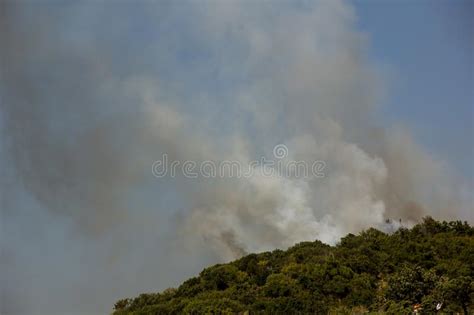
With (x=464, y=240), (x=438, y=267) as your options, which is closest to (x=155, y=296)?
(x=438, y=267)

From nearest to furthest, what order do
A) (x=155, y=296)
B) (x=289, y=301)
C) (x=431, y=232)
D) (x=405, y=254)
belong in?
(x=289, y=301)
(x=405, y=254)
(x=155, y=296)
(x=431, y=232)

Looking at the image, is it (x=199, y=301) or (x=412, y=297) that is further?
(x=199, y=301)

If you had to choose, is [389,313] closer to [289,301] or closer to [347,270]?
[289,301]

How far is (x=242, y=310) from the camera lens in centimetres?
4528

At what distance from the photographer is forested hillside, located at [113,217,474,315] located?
1351 inches

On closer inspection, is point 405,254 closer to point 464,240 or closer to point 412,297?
point 464,240

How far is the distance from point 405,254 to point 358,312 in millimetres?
16824

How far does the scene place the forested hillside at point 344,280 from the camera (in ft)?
113

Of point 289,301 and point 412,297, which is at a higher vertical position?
point 289,301

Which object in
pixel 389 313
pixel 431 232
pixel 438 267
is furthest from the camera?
pixel 431 232

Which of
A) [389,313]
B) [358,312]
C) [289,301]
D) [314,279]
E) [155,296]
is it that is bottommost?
[389,313]

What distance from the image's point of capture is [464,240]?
6031 centimetres

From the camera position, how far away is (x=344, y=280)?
5119 centimetres

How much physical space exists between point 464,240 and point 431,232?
951cm
